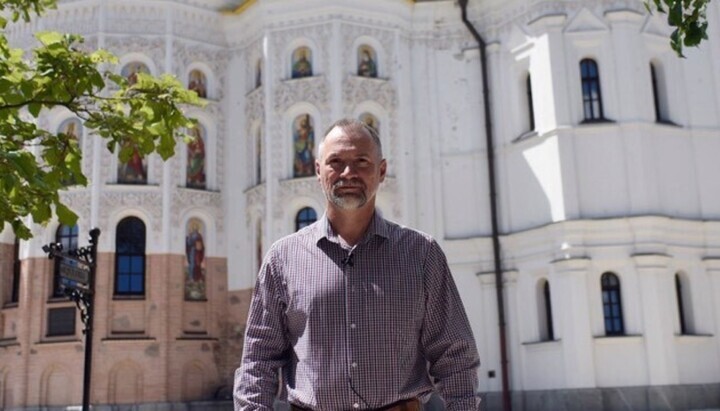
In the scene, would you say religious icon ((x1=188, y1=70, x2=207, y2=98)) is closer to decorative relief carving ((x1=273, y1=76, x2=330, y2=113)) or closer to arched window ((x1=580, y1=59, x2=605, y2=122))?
decorative relief carving ((x1=273, y1=76, x2=330, y2=113))

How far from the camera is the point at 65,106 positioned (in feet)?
25.1

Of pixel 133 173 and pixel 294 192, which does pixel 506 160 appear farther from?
pixel 133 173

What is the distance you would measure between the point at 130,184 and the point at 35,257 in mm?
3486

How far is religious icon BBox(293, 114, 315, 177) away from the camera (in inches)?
984

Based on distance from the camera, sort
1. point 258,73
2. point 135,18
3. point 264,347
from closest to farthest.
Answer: point 264,347
point 135,18
point 258,73

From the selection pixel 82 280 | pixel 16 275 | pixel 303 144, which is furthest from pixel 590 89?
pixel 16 275

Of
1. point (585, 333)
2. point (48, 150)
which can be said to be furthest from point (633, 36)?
point (48, 150)

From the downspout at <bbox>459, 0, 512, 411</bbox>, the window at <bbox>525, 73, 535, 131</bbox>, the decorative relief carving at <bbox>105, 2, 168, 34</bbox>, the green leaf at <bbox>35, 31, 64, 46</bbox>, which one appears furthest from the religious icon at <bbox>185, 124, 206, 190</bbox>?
the green leaf at <bbox>35, 31, 64, 46</bbox>

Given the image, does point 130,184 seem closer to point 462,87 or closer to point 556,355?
point 462,87

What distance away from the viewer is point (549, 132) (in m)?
23.0

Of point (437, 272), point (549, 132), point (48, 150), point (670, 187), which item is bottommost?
point (437, 272)

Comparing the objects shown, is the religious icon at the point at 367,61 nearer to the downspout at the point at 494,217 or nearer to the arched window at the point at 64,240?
the downspout at the point at 494,217

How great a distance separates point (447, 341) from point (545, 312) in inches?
801

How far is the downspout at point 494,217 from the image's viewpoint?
23.5 meters
